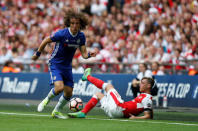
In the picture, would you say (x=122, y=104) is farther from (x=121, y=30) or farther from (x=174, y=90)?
(x=121, y=30)

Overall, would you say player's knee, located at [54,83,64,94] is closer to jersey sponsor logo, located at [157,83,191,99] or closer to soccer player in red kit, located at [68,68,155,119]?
soccer player in red kit, located at [68,68,155,119]

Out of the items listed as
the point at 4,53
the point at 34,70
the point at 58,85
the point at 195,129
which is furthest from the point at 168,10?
the point at 195,129

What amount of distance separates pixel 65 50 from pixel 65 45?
0.53 ft

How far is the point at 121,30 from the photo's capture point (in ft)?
74.5

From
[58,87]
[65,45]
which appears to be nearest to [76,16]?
[65,45]

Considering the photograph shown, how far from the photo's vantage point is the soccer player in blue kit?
11.9 metres

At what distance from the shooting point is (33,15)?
27.7 meters

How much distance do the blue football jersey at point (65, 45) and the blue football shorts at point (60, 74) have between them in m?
0.10

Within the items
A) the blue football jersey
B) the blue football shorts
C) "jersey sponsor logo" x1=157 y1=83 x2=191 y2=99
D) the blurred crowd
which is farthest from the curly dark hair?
"jersey sponsor logo" x1=157 y1=83 x2=191 y2=99

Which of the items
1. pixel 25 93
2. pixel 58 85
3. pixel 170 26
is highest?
pixel 170 26

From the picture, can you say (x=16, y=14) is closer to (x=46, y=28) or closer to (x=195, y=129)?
(x=46, y=28)

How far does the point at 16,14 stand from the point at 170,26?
1135 centimetres

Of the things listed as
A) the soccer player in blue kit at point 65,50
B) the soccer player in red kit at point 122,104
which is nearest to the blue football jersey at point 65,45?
the soccer player in blue kit at point 65,50

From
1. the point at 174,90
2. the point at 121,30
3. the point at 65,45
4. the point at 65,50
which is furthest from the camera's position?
the point at 121,30
